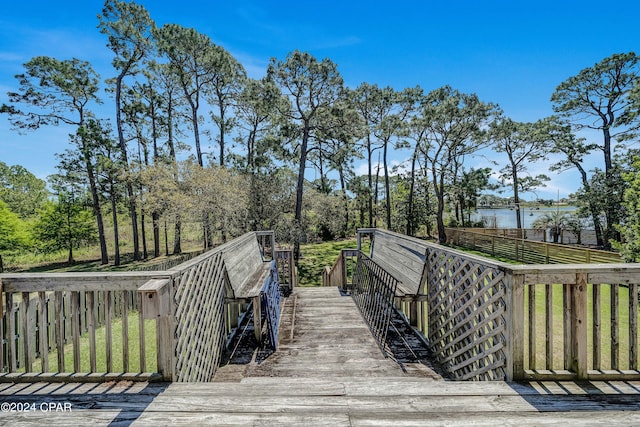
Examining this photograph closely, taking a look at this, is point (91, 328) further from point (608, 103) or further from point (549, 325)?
point (608, 103)

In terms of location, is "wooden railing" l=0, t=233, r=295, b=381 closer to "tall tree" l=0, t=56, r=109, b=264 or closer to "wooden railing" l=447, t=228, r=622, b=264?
"wooden railing" l=447, t=228, r=622, b=264

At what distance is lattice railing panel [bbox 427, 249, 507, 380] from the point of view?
7.70ft

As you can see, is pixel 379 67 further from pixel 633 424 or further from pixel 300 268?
pixel 633 424

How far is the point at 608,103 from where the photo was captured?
16.5 metres

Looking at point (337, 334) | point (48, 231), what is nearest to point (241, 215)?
point (337, 334)

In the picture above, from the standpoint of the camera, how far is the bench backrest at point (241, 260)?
4.04m

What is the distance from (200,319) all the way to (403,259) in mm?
3009

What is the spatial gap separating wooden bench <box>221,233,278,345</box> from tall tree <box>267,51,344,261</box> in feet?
28.5

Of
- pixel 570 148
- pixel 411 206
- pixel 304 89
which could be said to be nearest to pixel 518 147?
pixel 570 148

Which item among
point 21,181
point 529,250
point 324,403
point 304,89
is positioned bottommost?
point 529,250

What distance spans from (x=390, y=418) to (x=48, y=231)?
82.2 ft

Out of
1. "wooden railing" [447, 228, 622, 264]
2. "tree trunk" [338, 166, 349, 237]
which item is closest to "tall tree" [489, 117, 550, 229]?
"wooden railing" [447, 228, 622, 264]

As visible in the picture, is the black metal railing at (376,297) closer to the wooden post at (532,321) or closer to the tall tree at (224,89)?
the wooden post at (532,321)

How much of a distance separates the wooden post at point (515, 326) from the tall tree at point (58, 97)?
2089 cm
